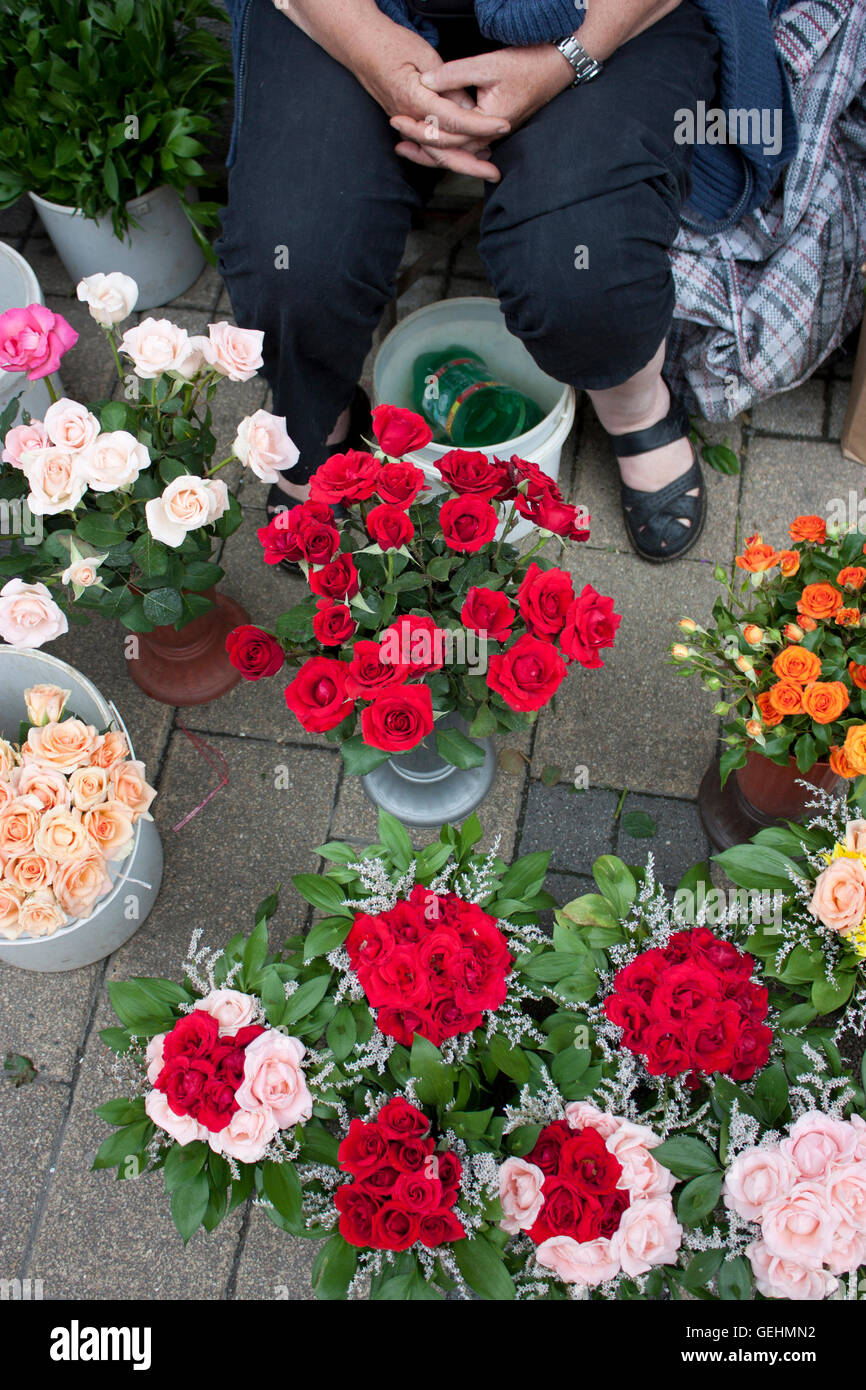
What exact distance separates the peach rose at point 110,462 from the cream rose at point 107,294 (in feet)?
0.69

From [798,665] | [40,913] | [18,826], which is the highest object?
[798,665]

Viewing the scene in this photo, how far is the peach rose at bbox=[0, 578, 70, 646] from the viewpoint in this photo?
154 cm

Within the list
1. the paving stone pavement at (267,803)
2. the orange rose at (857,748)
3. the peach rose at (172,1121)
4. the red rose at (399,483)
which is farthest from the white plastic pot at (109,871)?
the orange rose at (857,748)

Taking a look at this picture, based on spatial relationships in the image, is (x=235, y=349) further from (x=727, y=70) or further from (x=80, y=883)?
(x=727, y=70)

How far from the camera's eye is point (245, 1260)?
1781mm

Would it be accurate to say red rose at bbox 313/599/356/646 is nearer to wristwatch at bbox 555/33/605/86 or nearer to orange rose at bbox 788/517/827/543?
orange rose at bbox 788/517/827/543

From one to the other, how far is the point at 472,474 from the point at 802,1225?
0.98m

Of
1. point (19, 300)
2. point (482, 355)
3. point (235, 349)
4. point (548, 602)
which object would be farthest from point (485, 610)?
point (19, 300)

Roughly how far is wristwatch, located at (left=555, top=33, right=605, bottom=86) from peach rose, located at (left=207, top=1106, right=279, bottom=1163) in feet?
5.37

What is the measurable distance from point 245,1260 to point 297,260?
1.67 metres

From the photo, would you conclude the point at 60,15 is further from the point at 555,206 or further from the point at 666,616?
the point at 666,616

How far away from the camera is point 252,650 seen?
4.77 ft

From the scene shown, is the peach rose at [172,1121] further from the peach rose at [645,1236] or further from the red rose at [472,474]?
the red rose at [472,474]
